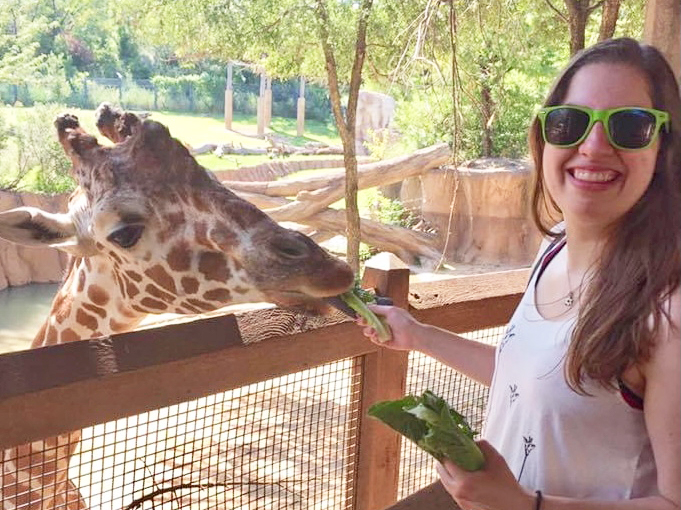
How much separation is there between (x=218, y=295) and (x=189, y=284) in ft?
0.34

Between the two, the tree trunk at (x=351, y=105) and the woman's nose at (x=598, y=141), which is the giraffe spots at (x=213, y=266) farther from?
the tree trunk at (x=351, y=105)

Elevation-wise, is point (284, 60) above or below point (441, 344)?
above

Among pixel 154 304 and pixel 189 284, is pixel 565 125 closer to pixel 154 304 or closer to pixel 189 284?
pixel 189 284

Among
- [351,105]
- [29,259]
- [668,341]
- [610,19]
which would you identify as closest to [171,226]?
[668,341]

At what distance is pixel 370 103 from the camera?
83.9 ft

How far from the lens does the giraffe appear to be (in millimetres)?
1974

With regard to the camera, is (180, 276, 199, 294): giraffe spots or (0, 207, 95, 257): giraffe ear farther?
(180, 276, 199, 294): giraffe spots

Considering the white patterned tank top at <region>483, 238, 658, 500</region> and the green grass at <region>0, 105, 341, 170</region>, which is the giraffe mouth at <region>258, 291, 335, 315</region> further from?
the green grass at <region>0, 105, 341, 170</region>

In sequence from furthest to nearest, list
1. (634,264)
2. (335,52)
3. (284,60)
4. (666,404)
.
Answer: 1. (284,60)
2. (335,52)
3. (634,264)
4. (666,404)

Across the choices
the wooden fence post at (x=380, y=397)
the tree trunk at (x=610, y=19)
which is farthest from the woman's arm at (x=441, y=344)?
the tree trunk at (x=610, y=19)

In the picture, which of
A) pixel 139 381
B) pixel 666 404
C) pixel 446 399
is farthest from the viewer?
pixel 446 399

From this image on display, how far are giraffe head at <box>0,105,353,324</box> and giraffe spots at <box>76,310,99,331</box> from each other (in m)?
0.12

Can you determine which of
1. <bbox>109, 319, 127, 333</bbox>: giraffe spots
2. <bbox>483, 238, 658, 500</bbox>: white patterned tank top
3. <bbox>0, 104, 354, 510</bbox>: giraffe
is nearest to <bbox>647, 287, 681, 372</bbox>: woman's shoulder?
<bbox>483, 238, 658, 500</bbox>: white patterned tank top

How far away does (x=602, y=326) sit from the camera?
111 cm
